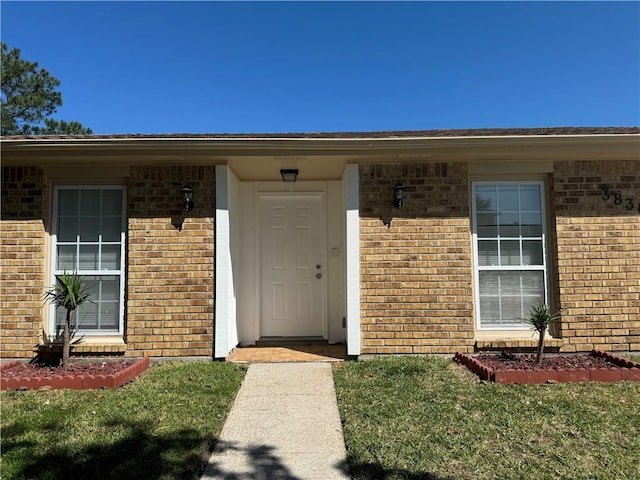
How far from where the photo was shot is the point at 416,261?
578 cm

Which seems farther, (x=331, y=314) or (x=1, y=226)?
(x=331, y=314)

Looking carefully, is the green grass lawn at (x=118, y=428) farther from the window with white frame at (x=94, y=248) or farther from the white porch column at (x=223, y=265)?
the window with white frame at (x=94, y=248)

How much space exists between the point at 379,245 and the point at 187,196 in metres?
2.56

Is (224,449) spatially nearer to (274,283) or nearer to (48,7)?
(274,283)

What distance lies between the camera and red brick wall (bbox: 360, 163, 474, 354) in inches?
226

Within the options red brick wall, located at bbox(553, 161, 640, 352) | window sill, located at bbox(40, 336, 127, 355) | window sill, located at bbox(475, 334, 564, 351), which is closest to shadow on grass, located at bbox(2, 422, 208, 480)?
window sill, located at bbox(40, 336, 127, 355)

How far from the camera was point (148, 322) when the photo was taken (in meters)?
5.68

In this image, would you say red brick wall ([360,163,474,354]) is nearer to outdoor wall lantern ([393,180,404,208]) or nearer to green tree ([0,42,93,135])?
outdoor wall lantern ([393,180,404,208])

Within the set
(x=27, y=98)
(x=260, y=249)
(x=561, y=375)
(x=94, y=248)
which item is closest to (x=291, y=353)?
(x=260, y=249)

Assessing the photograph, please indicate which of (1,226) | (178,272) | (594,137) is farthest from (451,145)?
(1,226)

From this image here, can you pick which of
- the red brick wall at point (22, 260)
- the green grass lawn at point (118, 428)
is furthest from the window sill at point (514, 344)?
the red brick wall at point (22, 260)

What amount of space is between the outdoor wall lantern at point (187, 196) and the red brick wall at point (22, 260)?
→ 1.84 metres

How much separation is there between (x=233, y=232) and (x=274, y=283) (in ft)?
4.09

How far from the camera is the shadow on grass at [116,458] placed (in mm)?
2738
